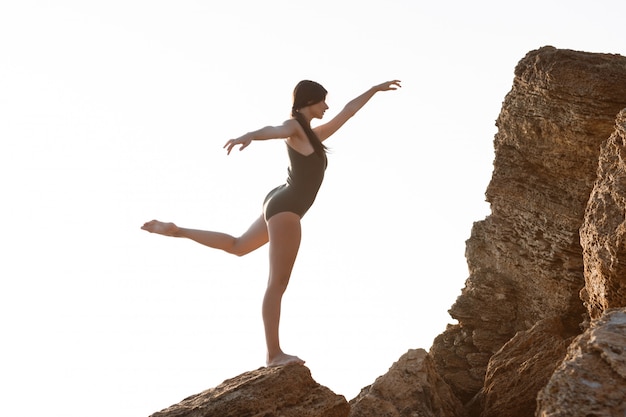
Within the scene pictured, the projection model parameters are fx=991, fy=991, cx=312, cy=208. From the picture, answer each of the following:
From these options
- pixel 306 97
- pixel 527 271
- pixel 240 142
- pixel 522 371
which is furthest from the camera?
pixel 527 271

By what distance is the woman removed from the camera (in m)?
10.9

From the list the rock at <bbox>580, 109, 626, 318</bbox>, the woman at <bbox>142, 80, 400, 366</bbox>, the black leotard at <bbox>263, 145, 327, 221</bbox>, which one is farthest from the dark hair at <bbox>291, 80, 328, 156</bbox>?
the rock at <bbox>580, 109, 626, 318</bbox>

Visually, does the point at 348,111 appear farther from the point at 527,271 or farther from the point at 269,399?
the point at 527,271

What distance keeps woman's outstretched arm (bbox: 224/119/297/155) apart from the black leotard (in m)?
0.29

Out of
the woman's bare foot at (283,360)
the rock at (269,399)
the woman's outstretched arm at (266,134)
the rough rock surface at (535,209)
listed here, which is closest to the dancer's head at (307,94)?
the woman's outstretched arm at (266,134)

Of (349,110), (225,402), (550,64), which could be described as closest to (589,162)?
(550,64)

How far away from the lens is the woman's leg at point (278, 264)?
10.9 meters

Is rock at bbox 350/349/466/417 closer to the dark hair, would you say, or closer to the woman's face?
the dark hair

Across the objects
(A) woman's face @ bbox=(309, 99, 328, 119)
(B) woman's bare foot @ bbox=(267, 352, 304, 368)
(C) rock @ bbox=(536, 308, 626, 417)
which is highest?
(A) woman's face @ bbox=(309, 99, 328, 119)

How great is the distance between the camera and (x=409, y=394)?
39.3 ft

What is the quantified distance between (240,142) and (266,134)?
1.94ft

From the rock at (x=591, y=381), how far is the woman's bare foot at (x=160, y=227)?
4629 mm

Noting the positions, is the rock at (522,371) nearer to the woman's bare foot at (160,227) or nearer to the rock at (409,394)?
the rock at (409,394)

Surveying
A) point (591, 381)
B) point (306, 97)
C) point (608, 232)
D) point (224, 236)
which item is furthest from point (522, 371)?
point (591, 381)
